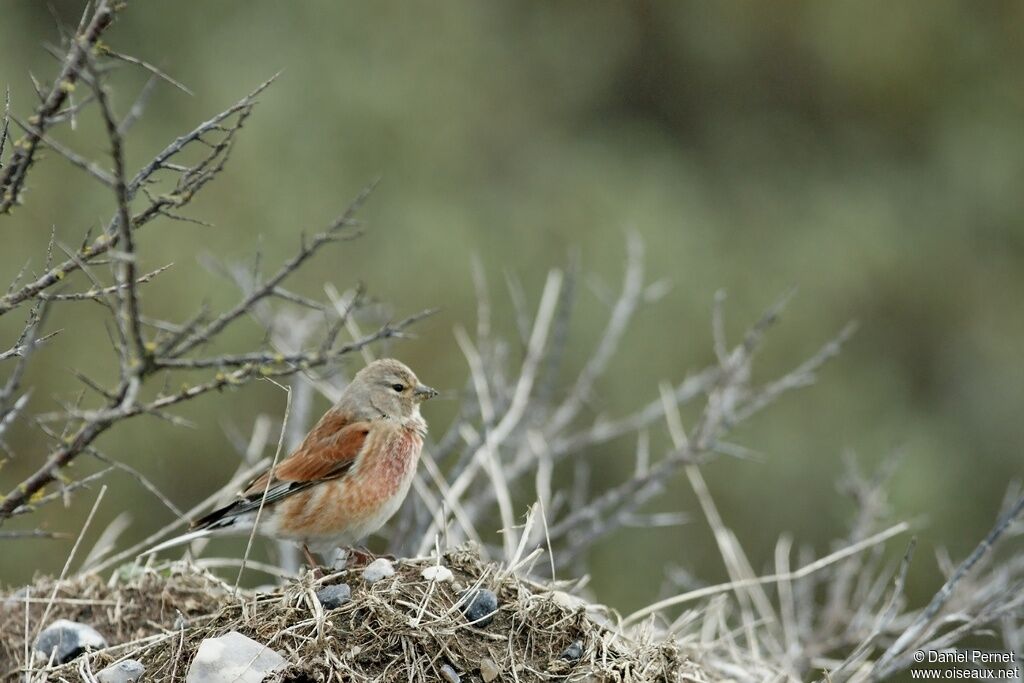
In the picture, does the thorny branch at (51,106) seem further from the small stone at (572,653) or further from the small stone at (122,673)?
the small stone at (572,653)

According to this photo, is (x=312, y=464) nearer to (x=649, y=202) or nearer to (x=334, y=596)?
(x=334, y=596)

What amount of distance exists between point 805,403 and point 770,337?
2.78 ft

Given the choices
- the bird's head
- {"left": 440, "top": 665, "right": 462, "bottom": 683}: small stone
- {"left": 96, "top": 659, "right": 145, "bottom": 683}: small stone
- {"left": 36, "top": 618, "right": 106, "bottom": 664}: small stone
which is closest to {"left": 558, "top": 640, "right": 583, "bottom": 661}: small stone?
{"left": 440, "top": 665, "right": 462, "bottom": 683}: small stone

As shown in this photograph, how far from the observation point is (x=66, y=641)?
431cm

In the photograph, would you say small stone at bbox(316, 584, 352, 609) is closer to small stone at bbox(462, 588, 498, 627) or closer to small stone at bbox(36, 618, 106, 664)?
small stone at bbox(462, 588, 498, 627)

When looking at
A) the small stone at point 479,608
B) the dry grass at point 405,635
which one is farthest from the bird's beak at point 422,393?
the small stone at point 479,608

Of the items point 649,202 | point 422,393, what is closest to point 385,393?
point 422,393

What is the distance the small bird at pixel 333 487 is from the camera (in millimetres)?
5457

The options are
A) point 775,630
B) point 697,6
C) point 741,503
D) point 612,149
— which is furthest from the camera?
point 697,6

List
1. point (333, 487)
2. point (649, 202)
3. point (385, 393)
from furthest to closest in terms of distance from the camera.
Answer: point (649, 202), point (385, 393), point (333, 487)

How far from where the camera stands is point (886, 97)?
18.3m

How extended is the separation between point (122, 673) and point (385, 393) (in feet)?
7.05

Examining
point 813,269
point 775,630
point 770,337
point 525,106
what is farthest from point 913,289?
point 775,630

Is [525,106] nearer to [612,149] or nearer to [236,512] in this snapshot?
[612,149]
